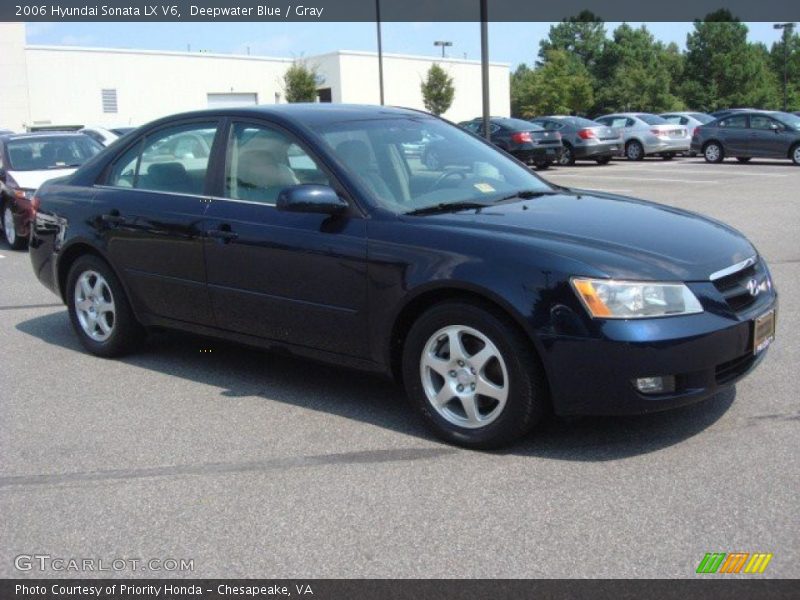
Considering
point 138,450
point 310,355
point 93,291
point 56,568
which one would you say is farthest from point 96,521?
point 93,291

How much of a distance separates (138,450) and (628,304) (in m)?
2.40

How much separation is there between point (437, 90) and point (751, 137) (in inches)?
1476

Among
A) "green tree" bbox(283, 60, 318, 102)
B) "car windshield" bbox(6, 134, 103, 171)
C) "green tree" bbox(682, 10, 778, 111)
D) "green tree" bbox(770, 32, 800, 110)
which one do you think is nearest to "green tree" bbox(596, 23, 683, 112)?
"green tree" bbox(682, 10, 778, 111)

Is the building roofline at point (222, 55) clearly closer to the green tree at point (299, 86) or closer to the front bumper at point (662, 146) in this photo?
the green tree at point (299, 86)

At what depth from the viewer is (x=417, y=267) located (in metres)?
4.46

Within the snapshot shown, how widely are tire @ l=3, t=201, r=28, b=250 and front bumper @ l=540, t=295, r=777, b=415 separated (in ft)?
31.0

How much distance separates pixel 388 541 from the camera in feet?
11.5

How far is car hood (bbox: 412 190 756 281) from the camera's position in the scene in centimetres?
412

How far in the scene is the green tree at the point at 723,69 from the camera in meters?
66.7

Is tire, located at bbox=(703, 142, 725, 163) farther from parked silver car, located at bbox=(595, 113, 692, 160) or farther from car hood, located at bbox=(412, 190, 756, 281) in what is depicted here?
car hood, located at bbox=(412, 190, 756, 281)

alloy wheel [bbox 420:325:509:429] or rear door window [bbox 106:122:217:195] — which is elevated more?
rear door window [bbox 106:122:217:195]
